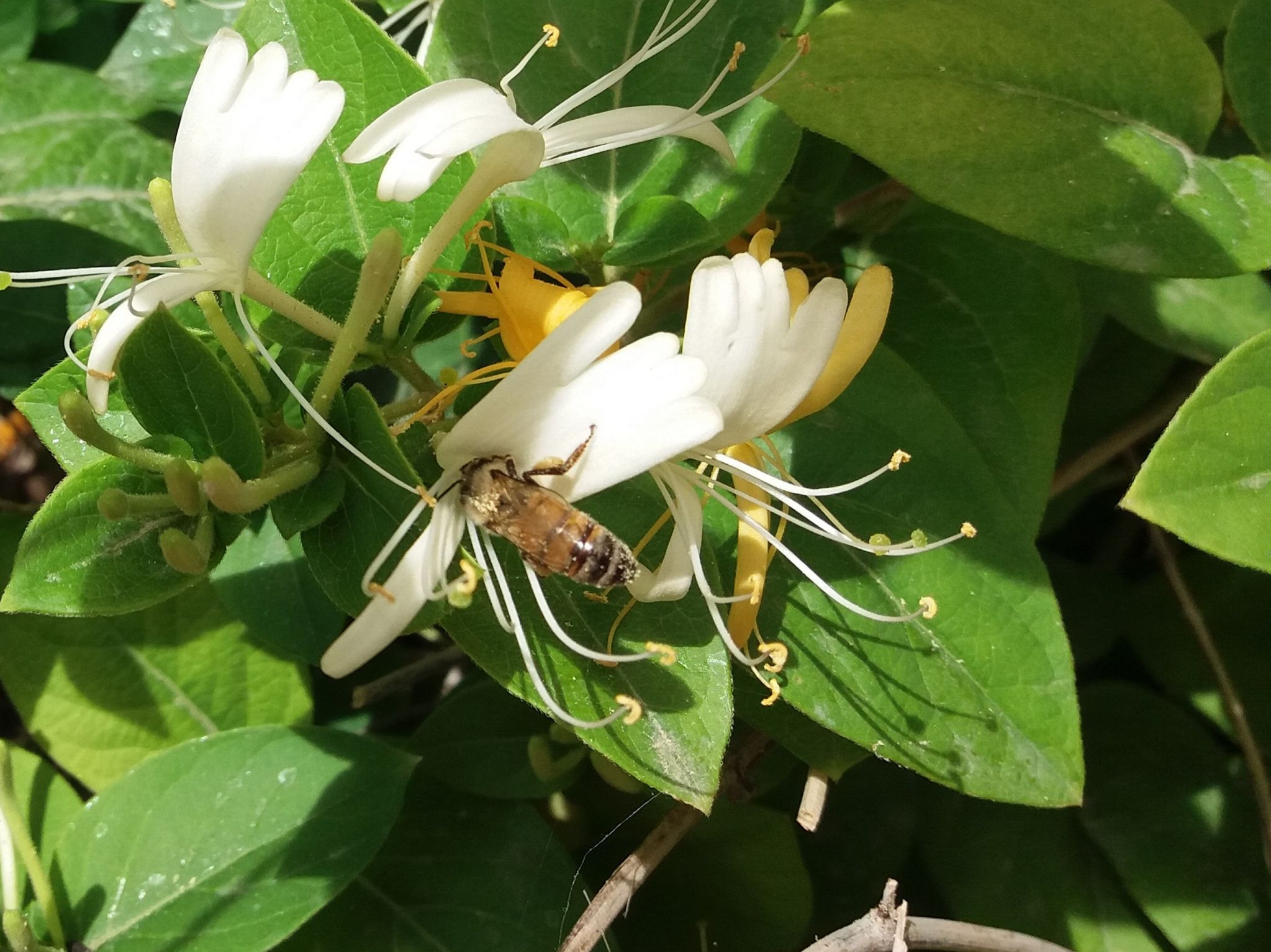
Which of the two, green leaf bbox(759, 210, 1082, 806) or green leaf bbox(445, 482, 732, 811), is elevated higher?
green leaf bbox(445, 482, 732, 811)

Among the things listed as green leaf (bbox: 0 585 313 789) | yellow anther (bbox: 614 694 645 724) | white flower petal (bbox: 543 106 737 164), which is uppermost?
white flower petal (bbox: 543 106 737 164)

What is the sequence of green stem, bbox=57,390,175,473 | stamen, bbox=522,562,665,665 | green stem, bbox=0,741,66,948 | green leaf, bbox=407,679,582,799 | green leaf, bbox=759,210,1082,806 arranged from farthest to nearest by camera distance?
green leaf, bbox=407,679,582,799 < green stem, bbox=0,741,66,948 < green leaf, bbox=759,210,1082,806 < stamen, bbox=522,562,665,665 < green stem, bbox=57,390,175,473

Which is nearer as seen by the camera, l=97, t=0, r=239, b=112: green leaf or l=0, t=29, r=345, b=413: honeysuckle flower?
l=0, t=29, r=345, b=413: honeysuckle flower

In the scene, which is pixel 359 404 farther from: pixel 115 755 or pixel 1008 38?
pixel 115 755

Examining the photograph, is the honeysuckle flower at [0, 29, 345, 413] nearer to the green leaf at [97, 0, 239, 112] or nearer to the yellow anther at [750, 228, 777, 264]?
the yellow anther at [750, 228, 777, 264]

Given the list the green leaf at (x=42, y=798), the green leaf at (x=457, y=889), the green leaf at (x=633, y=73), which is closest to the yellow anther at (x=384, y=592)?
the green leaf at (x=633, y=73)

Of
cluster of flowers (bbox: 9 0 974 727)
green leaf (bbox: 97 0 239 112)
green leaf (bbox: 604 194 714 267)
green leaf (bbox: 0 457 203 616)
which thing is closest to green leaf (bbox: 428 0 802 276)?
green leaf (bbox: 604 194 714 267)

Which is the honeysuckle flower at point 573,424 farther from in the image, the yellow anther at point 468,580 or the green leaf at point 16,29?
the green leaf at point 16,29
